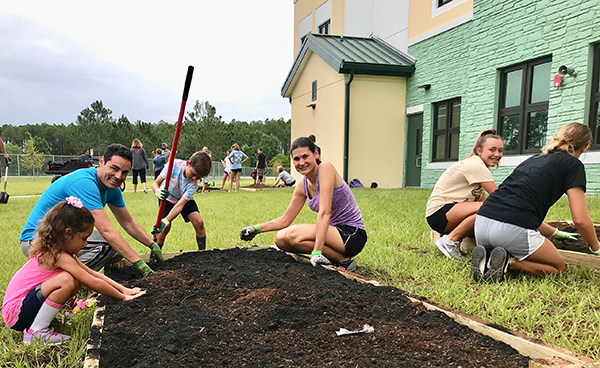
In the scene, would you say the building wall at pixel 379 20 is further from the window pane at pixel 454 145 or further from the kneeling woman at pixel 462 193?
the kneeling woman at pixel 462 193

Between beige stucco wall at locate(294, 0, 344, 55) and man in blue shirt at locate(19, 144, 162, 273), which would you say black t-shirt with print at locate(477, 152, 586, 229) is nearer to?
man in blue shirt at locate(19, 144, 162, 273)

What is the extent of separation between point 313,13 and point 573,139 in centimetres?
1843

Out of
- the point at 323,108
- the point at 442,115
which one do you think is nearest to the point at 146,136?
the point at 323,108

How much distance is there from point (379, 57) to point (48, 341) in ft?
38.9

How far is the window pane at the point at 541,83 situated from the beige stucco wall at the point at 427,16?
2665 mm

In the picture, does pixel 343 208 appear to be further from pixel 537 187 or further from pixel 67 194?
pixel 67 194

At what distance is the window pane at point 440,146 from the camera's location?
10805 mm

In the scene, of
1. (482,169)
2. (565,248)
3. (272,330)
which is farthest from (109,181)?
(565,248)

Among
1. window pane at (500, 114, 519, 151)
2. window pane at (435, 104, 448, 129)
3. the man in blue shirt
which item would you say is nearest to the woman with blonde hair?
the man in blue shirt

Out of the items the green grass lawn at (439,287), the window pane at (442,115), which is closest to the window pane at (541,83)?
the window pane at (442,115)

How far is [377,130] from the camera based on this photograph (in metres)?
12.2

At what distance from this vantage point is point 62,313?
2.40 metres

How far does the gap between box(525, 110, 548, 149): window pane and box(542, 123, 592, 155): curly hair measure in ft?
18.5

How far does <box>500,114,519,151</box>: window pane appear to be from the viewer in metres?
8.36
